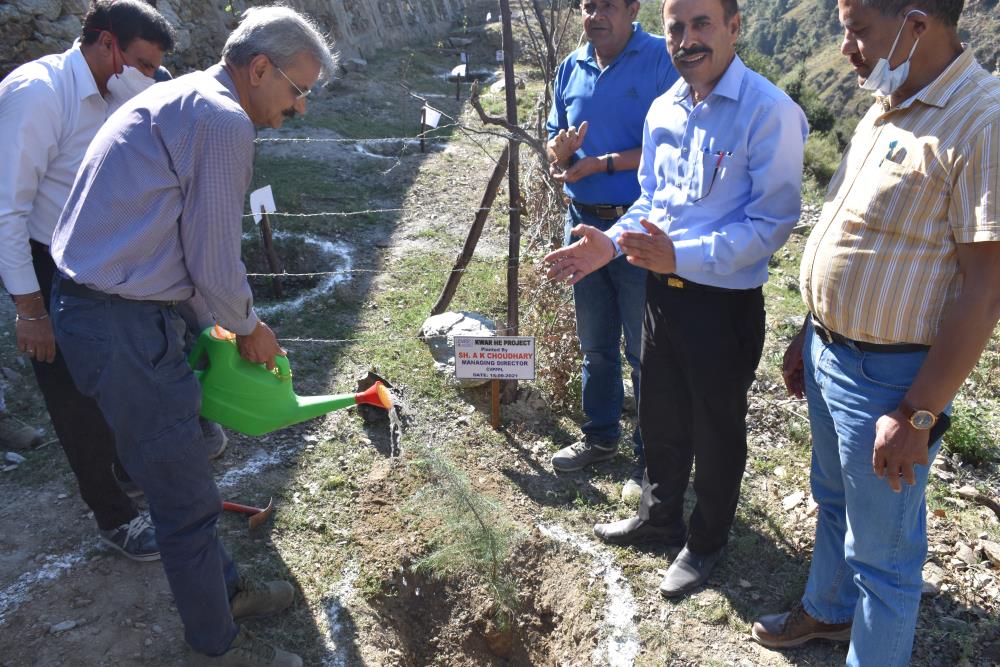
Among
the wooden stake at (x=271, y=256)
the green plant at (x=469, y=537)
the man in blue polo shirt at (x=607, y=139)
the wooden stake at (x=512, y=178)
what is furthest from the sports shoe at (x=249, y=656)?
the wooden stake at (x=271, y=256)

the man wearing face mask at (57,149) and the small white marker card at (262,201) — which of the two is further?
the small white marker card at (262,201)

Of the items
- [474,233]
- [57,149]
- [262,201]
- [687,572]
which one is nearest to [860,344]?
[687,572]

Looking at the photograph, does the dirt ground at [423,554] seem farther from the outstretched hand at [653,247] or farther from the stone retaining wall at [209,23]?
the stone retaining wall at [209,23]

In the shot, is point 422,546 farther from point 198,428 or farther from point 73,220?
point 73,220

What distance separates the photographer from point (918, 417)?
1839 mm

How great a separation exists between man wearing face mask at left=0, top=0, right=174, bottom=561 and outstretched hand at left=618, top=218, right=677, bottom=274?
1.93 metres

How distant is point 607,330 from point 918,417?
171cm

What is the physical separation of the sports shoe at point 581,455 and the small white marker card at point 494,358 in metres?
0.44

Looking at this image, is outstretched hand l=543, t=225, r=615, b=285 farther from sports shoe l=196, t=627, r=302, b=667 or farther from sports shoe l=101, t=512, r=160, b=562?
sports shoe l=101, t=512, r=160, b=562

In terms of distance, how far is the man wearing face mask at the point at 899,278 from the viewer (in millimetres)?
1733

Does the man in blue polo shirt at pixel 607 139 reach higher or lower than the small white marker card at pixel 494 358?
higher

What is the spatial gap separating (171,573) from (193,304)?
0.93 metres

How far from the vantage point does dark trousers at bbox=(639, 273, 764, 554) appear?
8.34 ft

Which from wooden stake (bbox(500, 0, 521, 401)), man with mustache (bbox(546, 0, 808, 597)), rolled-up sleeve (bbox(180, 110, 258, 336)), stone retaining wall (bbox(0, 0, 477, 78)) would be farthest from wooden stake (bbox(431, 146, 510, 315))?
stone retaining wall (bbox(0, 0, 477, 78))
